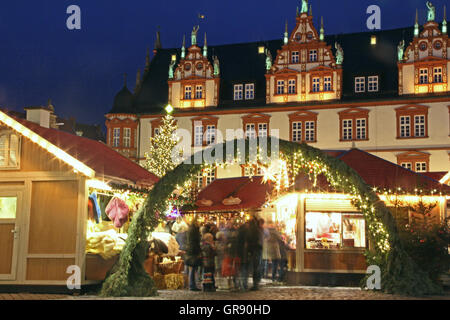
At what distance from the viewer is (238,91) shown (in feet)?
143

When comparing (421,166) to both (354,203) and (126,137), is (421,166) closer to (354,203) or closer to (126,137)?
(126,137)

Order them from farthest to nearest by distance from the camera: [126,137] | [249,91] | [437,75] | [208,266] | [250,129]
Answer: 1. [126,137]
2. [249,91]
3. [250,129]
4. [437,75]
5. [208,266]

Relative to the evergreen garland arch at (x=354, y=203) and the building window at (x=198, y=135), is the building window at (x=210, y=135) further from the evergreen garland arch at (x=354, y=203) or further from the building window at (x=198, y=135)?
the evergreen garland arch at (x=354, y=203)

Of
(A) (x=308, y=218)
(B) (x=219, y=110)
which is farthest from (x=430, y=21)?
(A) (x=308, y=218)

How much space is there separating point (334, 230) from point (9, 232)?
8255mm

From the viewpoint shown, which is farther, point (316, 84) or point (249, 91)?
point (249, 91)

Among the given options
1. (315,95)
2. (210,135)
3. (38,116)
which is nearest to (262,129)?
(210,135)

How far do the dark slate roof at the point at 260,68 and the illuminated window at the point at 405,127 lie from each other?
1.40m

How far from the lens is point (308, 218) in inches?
698

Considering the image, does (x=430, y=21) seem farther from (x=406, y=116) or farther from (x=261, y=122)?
(x=261, y=122)

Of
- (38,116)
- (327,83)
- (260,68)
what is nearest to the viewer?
(38,116)

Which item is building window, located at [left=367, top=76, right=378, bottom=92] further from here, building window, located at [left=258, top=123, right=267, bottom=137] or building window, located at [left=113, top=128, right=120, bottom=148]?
building window, located at [left=113, top=128, right=120, bottom=148]

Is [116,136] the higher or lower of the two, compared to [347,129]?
higher

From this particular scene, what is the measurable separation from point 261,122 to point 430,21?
11832mm
